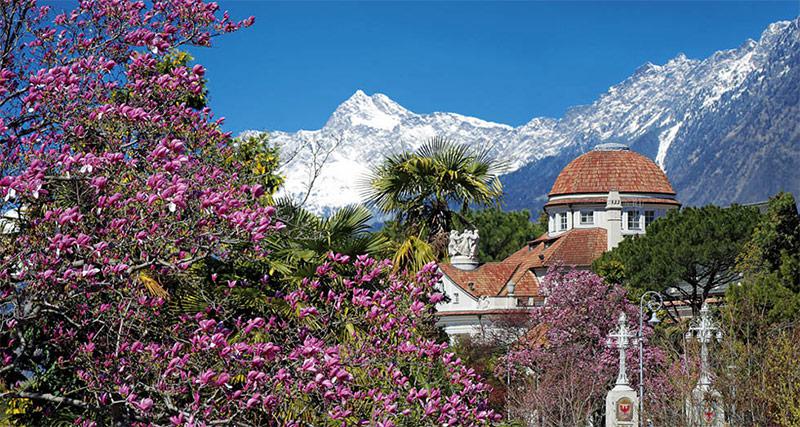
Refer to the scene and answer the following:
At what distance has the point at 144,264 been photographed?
9484mm

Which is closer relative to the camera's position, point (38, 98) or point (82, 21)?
point (38, 98)

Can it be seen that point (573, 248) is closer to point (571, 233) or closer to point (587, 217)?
point (571, 233)

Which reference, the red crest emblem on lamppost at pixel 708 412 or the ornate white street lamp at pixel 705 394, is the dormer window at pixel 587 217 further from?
the red crest emblem on lamppost at pixel 708 412

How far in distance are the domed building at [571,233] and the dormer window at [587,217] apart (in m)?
0.06

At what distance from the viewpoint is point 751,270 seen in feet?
139

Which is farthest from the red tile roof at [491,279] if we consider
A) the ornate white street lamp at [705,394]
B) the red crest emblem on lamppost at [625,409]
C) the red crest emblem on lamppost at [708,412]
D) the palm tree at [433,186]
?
the red crest emblem on lamppost at [708,412]

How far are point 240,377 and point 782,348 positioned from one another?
1797 cm

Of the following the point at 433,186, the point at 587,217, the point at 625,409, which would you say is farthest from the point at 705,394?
the point at 587,217

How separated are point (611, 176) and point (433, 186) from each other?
54.5 metres

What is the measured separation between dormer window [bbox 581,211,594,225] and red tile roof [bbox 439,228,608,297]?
298 centimetres

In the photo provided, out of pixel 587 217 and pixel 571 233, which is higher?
pixel 587 217

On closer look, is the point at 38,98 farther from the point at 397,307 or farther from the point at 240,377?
the point at 397,307

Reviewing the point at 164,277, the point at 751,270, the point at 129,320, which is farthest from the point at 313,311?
the point at 751,270

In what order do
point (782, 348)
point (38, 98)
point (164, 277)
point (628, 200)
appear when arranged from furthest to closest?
point (628, 200) < point (782, 348) < point (164, 277) < point (38, 98)
